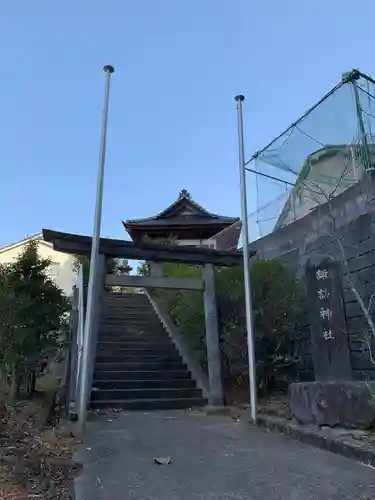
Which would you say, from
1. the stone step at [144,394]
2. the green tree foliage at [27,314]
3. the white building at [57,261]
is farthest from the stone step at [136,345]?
the white building at [57,261]

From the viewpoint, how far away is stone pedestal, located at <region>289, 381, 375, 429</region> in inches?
187

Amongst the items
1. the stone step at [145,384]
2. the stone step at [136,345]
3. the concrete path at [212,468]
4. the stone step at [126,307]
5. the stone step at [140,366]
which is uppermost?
the stone step at [126,307]

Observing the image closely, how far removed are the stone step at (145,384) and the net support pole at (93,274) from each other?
138 centimetres

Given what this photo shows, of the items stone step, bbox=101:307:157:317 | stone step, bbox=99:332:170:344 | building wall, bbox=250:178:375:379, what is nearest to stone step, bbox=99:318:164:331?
stone step, bbox=99:332:170:344

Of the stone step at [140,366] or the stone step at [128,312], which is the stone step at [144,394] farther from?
the stone step at [128,312]

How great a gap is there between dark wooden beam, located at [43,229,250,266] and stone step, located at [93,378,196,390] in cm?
252

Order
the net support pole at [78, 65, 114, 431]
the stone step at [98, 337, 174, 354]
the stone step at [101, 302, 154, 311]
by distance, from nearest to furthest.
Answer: the net support pole at [78, 65, 114, 431] < the stone step at [98, 337, 174, 354] < the stone step at [101, 302, 154, 311]

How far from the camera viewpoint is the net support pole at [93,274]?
612cm

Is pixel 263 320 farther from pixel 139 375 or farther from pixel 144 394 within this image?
pixel 139 375

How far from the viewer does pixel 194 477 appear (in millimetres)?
3584

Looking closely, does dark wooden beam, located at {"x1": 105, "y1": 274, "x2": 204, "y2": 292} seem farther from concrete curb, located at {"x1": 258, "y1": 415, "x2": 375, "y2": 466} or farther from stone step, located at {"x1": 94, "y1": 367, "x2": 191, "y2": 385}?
concrete curb, located at {"x1": 258, "y1": 415, "x2": 375, "y2": 466}

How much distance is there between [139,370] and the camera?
9023mm

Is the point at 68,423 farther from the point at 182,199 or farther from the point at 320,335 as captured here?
the point at 182,199

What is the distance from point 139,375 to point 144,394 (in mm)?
660
